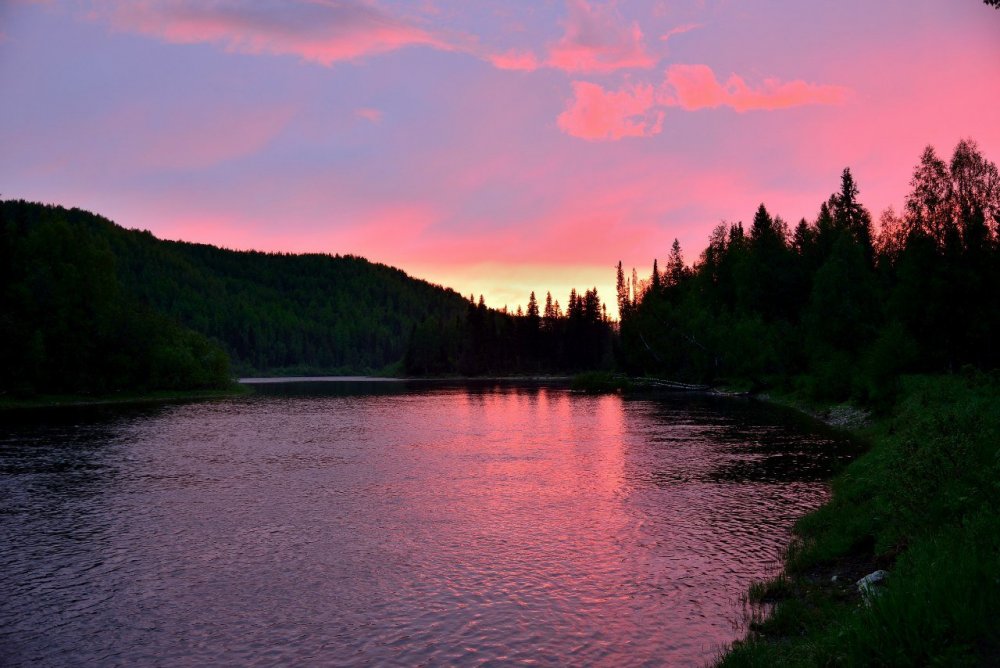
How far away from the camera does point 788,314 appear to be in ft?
404

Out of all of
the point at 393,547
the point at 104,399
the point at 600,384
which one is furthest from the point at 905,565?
the point at 600,384

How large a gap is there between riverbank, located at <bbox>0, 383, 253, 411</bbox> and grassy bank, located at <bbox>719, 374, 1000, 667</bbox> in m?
94.1

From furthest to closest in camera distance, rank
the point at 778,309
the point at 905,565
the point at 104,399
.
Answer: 1. the point at 778,309
2. the point at 104,399
3. the point at 905,565

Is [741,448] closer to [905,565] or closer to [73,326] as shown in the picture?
[905,565]

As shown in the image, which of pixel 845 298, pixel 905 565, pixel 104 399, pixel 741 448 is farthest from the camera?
pixel 104 399

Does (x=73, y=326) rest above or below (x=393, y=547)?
above

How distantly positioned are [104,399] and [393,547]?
93692 mm

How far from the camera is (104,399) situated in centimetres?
10100

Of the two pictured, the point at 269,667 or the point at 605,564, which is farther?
the point at 605,564

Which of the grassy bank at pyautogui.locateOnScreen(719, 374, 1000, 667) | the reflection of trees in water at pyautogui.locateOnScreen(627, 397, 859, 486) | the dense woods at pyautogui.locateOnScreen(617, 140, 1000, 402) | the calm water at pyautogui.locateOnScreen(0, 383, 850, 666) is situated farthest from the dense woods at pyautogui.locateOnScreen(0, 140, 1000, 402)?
the grassy bank at pyautogui.locateOnScreen(719, 374, 1000, 667)

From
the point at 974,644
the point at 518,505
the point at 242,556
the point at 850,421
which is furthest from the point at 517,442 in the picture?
the point at 974,644

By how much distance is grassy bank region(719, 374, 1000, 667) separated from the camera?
1040cm

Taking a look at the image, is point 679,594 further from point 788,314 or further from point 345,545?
point 788,314

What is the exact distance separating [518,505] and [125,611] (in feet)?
54.9
